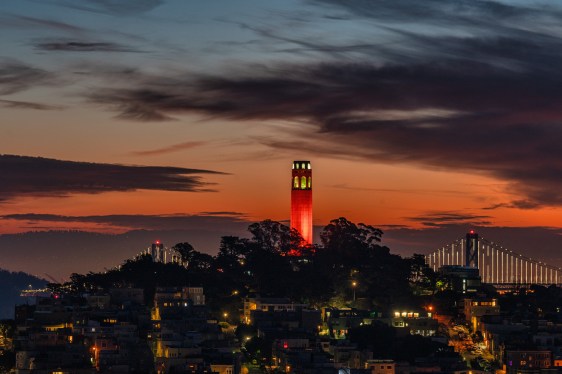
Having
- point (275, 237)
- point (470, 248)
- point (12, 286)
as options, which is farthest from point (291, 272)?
point (12, 286)

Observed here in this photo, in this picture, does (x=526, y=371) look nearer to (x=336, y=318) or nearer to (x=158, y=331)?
(x=336, y=318)

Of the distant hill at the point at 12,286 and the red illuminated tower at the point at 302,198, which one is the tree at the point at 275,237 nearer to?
the red illuminated tower at the point at 302,198

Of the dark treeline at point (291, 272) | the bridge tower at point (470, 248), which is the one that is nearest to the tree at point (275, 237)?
the dark treeline at point (291, 272)

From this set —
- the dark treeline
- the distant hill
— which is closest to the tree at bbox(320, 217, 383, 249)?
the dark treeline

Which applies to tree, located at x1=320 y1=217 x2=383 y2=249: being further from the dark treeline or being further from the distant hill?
the distant hill

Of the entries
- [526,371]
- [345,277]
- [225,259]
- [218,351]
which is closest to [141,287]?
[225,259]

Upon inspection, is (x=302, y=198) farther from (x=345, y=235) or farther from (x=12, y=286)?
(x=12, y=286)
